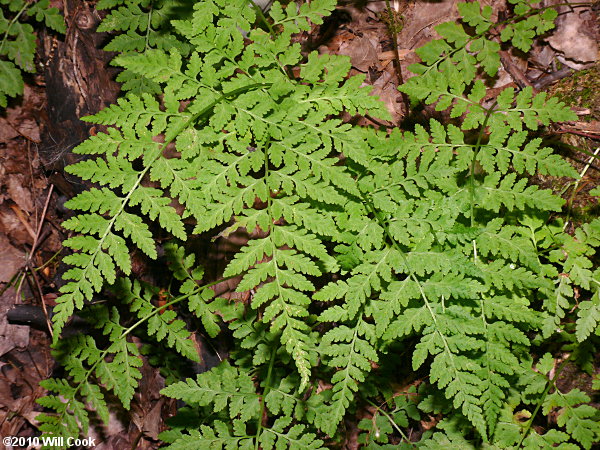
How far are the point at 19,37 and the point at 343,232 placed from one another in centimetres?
332

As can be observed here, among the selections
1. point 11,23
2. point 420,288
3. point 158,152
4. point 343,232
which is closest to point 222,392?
point 343,232

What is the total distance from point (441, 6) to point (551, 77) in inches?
40.9

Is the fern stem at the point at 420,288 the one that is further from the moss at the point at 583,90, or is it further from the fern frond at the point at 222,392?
the moss at the point at 583,90

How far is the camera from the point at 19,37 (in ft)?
12.9

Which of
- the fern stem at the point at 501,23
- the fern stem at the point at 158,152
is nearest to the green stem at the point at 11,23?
the fern stem at the point at 158,152

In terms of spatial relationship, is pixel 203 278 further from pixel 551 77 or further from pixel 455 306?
pixel 551 77

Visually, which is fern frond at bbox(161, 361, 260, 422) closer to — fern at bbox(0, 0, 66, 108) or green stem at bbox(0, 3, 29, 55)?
fern at bbox(0, 0, 66, 108)

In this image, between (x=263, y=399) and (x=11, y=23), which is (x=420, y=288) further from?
(x=11, y=23)

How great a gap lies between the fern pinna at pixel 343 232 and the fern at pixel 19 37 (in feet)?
5.72

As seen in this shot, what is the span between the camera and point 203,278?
3.78 meters

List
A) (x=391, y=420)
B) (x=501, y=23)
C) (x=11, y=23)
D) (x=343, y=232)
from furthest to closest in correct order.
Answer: (x=11, y=23)
(x=391, y=420)
(x=501, y=23)
(x=343, y=232)

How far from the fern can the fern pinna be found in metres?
1.74

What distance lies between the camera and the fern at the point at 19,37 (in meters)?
3.86

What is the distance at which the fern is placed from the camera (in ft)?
12.7
